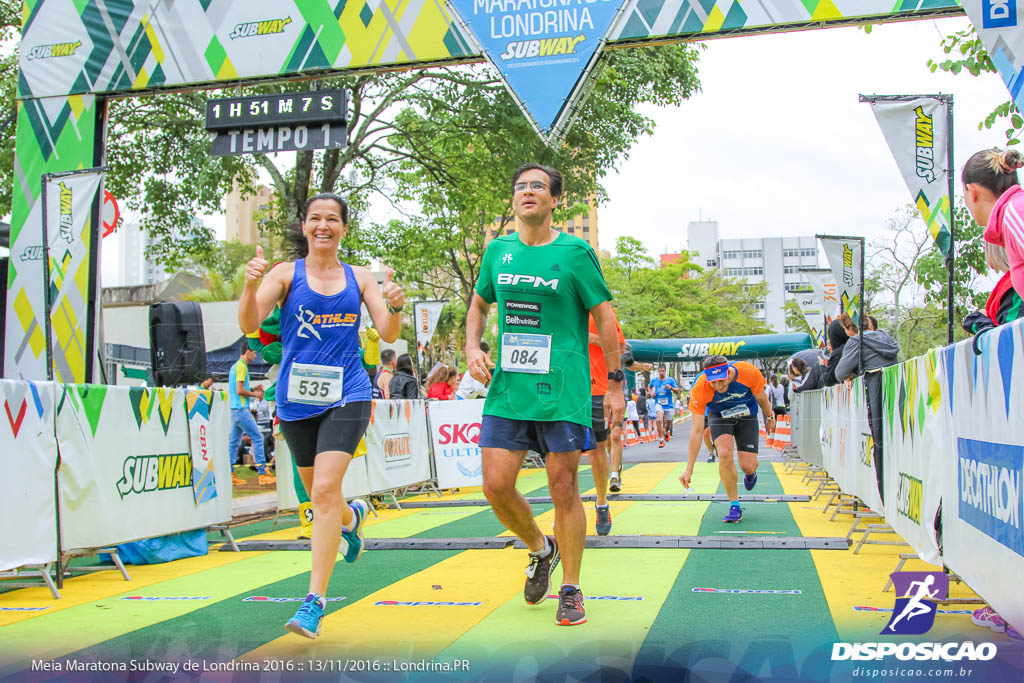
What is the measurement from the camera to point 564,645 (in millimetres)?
3658

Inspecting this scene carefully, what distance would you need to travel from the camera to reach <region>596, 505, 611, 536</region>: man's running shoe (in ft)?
23.6

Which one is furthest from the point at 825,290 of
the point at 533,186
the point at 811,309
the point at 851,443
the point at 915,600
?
the point at 533,186

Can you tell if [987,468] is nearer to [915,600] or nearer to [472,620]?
[915,600]

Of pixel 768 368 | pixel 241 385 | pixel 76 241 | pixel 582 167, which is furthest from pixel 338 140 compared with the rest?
pixel 768 368

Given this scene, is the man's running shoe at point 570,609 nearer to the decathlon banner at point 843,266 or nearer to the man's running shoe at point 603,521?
the man's running shoe at point 603,521

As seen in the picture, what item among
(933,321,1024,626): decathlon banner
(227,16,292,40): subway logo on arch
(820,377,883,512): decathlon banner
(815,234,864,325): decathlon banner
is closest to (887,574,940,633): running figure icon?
(933,321,1024,626): decathlon banner

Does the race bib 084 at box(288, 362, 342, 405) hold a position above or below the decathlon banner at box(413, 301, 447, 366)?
below

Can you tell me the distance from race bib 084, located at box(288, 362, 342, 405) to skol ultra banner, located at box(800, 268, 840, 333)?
762 inches

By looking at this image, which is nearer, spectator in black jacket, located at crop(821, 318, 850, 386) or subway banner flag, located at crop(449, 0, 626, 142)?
subway banner flag, located at crop(449, 0, 626, 142)

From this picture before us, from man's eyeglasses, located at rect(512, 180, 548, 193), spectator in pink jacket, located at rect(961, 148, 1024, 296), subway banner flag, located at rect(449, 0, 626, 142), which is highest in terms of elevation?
subway banner flag, located at rect(449, 0, 626, 142)

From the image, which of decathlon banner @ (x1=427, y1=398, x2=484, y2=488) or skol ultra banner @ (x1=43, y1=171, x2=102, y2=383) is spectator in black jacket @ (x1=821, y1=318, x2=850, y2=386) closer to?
decathlon banner @ (x1=427, y1=398, x2=484, y2=488)

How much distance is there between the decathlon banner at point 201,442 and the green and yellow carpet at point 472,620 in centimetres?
59

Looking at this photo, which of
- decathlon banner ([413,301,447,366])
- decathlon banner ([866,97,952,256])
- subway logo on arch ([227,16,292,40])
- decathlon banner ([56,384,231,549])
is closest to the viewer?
decathlon banner ([56,384,231,549])

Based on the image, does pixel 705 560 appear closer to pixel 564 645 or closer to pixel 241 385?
pixel 564 645
